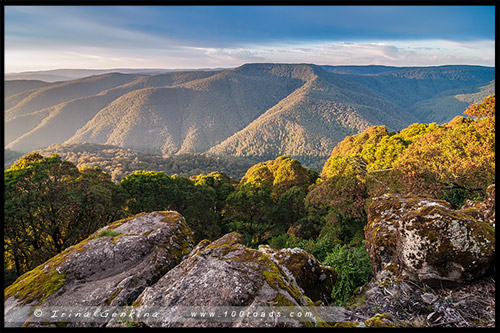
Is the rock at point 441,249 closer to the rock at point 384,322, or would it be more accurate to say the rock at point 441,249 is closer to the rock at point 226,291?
the rock at point 384,322

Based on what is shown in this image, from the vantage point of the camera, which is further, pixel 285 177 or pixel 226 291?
pixel 285 177

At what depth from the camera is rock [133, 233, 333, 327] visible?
3.18 meters

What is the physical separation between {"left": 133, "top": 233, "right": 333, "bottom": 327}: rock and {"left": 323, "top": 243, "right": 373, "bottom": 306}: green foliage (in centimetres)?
225

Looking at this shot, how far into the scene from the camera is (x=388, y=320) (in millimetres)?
3639

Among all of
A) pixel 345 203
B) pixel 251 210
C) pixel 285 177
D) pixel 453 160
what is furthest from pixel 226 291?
pixel 285 177

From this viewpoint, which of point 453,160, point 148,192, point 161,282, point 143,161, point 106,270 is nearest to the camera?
point 161,282

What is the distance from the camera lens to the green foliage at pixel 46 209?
1152 centimetres

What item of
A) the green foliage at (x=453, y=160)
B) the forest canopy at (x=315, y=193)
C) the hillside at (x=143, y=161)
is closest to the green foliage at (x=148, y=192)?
the forest canopy at (x=315, y=193)

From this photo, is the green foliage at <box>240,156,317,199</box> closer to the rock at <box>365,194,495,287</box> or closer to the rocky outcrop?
the rocky outcrop

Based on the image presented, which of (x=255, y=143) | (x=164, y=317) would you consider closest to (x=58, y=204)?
(x=164, y=317)

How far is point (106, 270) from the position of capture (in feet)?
17.5

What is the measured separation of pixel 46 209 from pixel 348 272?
1369cm

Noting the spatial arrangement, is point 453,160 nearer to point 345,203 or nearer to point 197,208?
point 345,203

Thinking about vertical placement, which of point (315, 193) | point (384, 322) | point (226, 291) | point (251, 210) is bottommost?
point (251, 210)
